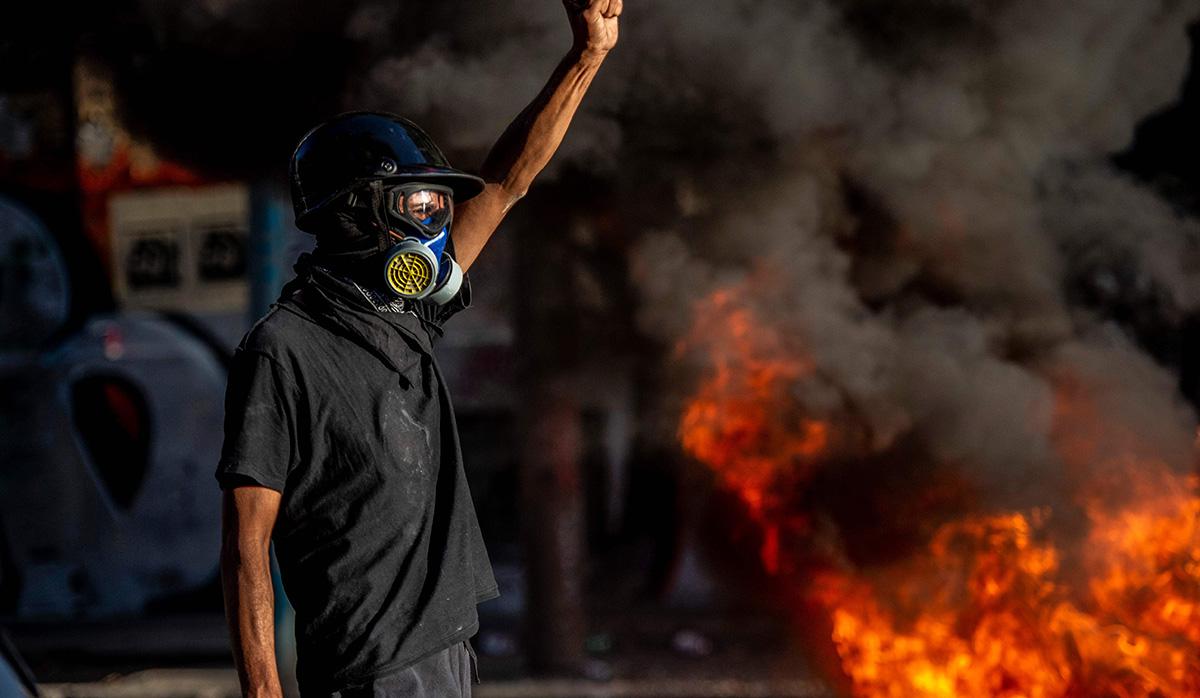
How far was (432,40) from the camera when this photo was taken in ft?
16.2

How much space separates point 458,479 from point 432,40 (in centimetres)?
311

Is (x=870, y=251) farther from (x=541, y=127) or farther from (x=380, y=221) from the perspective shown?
(x=380, y=221)

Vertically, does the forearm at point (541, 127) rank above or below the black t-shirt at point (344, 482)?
above

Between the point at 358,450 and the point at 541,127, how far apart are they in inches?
34.7

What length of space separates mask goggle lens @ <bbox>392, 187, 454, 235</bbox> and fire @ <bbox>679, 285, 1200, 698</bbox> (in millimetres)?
3150

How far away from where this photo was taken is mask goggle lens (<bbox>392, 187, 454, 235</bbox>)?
2.25 m

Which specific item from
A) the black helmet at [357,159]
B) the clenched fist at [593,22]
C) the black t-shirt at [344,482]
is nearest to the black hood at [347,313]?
the black t-shirt at [344,482]

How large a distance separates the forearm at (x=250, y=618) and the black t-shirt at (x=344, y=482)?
0.09 m

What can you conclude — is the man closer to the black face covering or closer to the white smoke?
the black face covering

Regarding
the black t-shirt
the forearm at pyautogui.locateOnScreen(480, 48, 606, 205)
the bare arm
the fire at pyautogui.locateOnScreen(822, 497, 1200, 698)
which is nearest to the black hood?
the black t-shirt

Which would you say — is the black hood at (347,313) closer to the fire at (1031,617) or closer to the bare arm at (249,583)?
the bare arm at (249,583)

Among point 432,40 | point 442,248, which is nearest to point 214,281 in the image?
point 432,40

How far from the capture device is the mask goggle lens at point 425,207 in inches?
88.7

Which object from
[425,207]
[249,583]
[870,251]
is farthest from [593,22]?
[870,251]
